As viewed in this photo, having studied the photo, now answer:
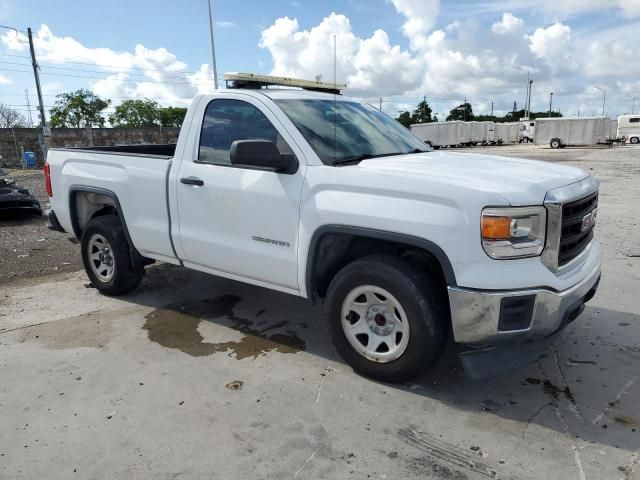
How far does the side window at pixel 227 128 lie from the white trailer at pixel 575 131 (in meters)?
47.3

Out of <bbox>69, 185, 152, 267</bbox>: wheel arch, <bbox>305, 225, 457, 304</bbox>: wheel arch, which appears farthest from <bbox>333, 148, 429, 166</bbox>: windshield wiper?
<bbox>69, 185, 152, 267</bbox>: wheel arch

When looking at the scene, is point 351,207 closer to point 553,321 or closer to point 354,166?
point 354,166

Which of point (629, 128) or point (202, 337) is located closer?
point (202, 337)

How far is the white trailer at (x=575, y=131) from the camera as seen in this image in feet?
147

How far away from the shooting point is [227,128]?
4160mm

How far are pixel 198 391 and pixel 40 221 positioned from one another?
26.8 ft

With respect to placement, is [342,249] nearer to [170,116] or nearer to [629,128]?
[629,128]

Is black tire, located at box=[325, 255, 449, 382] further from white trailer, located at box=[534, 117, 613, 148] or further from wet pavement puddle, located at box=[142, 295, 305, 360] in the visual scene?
white trailer, located at box=[534, 117, 613, 148]

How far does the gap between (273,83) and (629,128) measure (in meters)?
57.4

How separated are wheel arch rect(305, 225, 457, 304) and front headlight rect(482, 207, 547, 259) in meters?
0.27

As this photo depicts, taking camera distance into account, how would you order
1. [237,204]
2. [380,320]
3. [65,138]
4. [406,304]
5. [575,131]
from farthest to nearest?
[575,131], [65,138], [237,204], [380,320], [406,304]

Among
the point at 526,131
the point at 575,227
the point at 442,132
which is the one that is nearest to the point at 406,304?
the point at 575,227

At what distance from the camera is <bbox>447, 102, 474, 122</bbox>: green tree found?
98000mm

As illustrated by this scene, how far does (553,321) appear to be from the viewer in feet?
9.86
